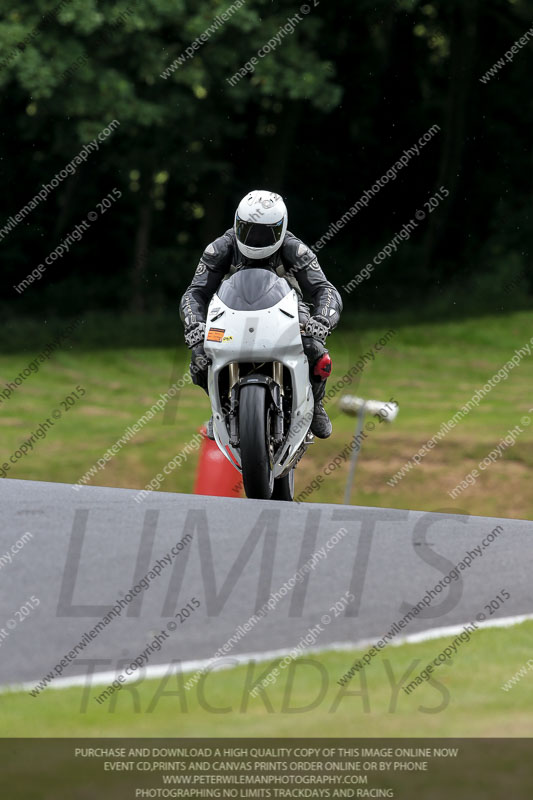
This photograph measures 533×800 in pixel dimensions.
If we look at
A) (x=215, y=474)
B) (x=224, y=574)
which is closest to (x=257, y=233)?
(x=215, y=474)

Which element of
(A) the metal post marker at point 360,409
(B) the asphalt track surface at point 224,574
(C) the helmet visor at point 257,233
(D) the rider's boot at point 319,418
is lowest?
(B) the asphalt track surface at point 224,574

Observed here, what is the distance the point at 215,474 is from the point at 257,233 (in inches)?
105

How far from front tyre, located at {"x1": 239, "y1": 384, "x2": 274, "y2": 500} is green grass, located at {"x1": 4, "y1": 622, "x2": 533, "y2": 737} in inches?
100

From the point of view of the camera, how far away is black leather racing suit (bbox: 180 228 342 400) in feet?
25.8

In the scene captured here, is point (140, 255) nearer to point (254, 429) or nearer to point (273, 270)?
point (273, 270)

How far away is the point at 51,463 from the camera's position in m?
15.9

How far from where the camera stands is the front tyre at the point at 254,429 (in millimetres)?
7176

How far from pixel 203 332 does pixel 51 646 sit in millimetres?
3322

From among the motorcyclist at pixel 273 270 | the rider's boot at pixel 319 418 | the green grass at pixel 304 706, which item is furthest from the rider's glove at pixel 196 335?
the green grass at pixel 304 706

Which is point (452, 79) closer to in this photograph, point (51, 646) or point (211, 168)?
point (211, 168)

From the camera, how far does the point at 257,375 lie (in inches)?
289

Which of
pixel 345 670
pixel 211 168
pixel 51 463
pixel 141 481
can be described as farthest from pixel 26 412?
pixel 345 670
